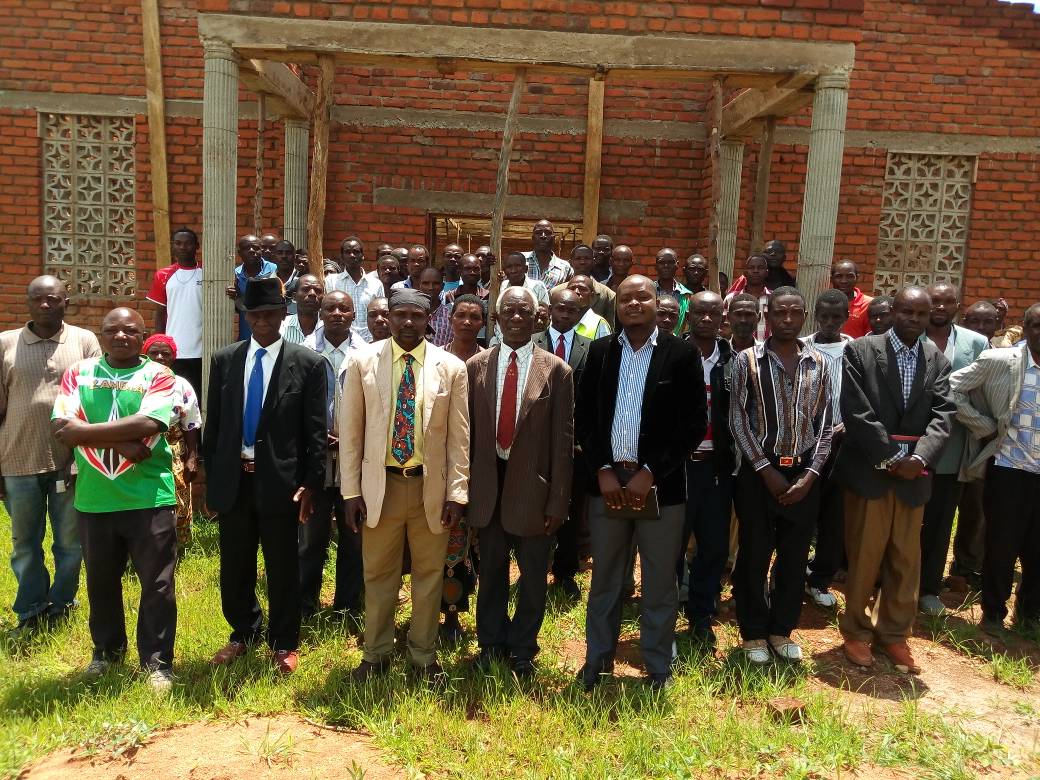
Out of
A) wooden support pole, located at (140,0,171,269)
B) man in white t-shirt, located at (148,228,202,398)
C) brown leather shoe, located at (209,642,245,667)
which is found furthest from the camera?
wooden support pole, located at (140,0,171,269)

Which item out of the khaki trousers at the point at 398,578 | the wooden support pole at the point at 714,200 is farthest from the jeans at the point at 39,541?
the wooden support pole at the point at 714,200

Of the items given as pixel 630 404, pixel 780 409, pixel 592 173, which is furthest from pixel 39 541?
pixel 592 173

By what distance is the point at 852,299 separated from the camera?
19.3ft

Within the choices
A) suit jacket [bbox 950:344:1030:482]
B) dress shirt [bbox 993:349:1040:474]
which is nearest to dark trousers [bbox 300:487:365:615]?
suit jacket [bbox 950:344:1030:482]

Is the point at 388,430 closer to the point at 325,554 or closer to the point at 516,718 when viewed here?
the point at 325,554

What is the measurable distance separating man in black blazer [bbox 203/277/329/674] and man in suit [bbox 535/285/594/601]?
1414 millimetres

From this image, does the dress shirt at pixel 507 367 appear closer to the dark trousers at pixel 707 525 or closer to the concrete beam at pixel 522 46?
the dark trousers at pixel 707 525

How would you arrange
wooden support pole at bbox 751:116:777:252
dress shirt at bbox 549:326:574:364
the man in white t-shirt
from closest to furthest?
dress shirt at bbox 549:326:574:364 < the man in white t-shirt < wooden support pole at bbox 751:116:777:252

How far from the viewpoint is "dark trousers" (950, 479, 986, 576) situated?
5316 millimetres

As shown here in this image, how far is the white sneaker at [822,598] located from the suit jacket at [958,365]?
1.01 m

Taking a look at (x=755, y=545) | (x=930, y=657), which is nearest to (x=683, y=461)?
(x=755, y=545)

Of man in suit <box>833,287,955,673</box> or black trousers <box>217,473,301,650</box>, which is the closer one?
black trousers <box>217,473,301,650</box>

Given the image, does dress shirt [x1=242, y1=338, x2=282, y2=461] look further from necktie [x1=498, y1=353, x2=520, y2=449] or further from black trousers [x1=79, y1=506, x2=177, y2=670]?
necktie [x1=498, y1=353, x2=520, y2=449]

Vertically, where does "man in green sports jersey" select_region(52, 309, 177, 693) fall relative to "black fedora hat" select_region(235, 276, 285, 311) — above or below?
below
